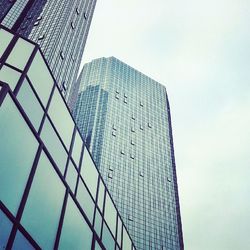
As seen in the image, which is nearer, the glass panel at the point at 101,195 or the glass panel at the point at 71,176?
the glass panel at the point at 71,176

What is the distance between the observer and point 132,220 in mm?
99062

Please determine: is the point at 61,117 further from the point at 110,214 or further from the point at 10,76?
the point at 110,214

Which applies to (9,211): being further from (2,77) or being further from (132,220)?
Answer: (132,220)

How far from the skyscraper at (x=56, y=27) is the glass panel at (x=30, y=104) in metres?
73.9

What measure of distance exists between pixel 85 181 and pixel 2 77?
7443mm

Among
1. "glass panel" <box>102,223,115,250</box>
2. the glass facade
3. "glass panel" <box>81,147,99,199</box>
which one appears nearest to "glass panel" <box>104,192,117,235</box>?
"glass panel" <box>102,223,115,250</box>

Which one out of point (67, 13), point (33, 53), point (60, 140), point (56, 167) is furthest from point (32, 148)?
point (67, 13)

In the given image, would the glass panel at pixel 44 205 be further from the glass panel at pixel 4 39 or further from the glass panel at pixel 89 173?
the glass panel at pixel 4 39

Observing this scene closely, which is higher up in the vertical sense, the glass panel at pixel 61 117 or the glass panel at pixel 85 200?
the glass panel at pixel 61 117

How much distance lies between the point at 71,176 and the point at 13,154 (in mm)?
4942

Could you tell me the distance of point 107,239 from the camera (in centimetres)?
1741

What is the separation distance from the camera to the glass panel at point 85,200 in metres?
14.9

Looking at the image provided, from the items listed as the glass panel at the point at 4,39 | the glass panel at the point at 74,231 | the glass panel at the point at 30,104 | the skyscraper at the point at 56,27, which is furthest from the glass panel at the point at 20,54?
the skyscraper at the point at 56,27

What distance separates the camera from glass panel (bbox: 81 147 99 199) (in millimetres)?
16575
